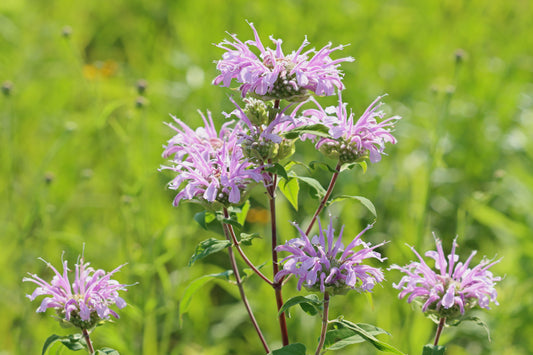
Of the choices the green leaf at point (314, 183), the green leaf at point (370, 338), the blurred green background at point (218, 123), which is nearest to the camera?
the green leaf at point (370, 338)

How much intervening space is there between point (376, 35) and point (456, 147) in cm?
88

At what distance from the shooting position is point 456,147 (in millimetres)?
3061


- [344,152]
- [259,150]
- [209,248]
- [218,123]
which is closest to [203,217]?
[209,248]

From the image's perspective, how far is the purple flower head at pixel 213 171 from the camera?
1.14 meters

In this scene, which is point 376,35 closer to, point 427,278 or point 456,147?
point 456,147

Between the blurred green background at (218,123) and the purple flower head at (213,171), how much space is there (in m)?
0.65

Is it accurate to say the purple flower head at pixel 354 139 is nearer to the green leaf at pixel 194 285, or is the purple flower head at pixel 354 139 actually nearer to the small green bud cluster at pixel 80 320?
the green leaf at pixel 194 285

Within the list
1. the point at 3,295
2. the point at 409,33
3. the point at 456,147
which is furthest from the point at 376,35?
the point at 3,295

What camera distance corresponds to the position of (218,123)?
2891mm

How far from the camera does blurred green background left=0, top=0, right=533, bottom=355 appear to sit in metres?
2.10

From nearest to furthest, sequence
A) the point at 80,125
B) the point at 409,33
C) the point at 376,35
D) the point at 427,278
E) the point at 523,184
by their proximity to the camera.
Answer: the point at 427,278
the point at 523,184
the point at 80,125
the point at 376,35
the point at 409,33

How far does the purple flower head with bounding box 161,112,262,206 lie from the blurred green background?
0.65 metres

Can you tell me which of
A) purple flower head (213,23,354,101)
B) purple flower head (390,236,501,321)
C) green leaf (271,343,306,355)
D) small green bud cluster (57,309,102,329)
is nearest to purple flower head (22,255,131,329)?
small green bud cluster (57,309,102,329)

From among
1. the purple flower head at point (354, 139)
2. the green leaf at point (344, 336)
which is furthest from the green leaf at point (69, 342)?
the purple flower head at point (354, 139)
